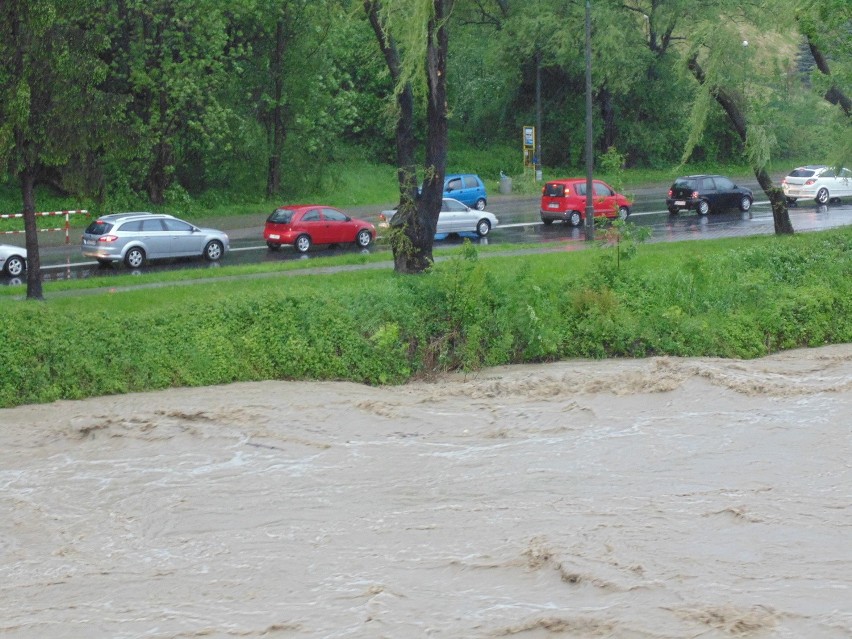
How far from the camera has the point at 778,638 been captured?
966 cm

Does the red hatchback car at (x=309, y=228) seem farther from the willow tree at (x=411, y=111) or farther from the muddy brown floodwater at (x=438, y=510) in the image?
the muddy brown floodwater at (x=438, y=510)

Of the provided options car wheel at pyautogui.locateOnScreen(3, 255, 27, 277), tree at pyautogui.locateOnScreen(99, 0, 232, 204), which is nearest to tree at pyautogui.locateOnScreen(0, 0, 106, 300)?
car wheel at pyautogui.locateOnScreen(3, 255, 27, 277)

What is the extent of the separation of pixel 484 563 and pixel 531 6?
143ft

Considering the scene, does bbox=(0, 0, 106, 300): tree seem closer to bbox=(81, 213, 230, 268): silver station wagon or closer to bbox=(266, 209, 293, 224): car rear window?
bbox=(81, 213, 230, 268): silver station wagon

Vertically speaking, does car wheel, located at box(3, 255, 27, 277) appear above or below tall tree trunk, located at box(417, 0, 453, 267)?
below

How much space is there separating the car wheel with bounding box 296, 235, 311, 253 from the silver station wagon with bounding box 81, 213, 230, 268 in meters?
2.32

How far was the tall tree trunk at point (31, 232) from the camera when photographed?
70.4 feet

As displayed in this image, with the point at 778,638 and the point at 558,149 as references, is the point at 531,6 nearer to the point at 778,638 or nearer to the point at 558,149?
the point at 558,149

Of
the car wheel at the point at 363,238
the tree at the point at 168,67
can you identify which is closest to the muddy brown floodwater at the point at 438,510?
the car wheel at the point at 363,238

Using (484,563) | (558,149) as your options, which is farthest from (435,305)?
(558,149)

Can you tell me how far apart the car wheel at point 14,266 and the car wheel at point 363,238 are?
34.5 ft

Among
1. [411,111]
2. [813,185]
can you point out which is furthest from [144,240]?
[813,185]

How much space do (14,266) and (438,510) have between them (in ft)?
67.0

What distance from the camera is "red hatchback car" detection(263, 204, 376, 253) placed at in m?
34.5
